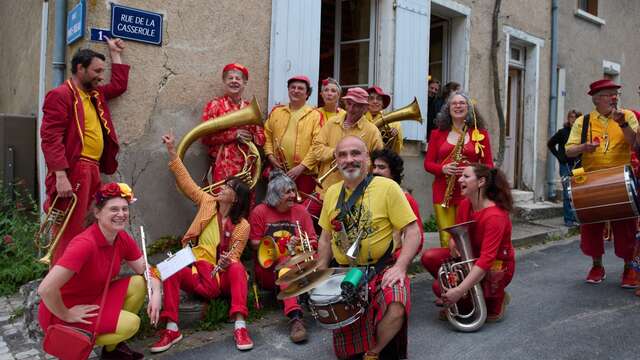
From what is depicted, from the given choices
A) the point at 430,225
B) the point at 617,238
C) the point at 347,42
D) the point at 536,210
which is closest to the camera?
the point at 617,238

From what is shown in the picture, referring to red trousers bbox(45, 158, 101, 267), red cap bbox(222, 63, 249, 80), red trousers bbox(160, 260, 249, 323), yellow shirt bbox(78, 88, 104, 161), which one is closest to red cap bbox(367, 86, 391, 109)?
red cap bbox(222, 63, 249, 80)

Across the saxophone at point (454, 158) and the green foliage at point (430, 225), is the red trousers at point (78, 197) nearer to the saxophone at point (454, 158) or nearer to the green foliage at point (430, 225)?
the saxophone at point (454, 158)

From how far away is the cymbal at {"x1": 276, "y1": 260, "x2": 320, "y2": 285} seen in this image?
2.87 metres

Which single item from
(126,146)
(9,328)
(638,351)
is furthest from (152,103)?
(638,351)

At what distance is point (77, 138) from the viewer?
12.4 ft

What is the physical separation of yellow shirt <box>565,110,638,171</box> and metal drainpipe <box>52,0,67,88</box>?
4.72 meters

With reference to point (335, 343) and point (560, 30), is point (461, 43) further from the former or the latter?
point (335, 343)

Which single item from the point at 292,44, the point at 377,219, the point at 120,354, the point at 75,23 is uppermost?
the point at 292,44

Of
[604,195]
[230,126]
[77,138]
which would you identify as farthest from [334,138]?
[604,195]

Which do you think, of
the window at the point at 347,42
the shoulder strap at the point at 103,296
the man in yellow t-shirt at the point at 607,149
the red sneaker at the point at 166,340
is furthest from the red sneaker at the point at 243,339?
the window at the point at 347,42

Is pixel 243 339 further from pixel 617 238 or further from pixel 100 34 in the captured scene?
pixel 617 238

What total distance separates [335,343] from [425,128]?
15.3 ft

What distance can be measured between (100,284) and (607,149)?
14.4ft

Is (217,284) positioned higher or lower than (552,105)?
lower
